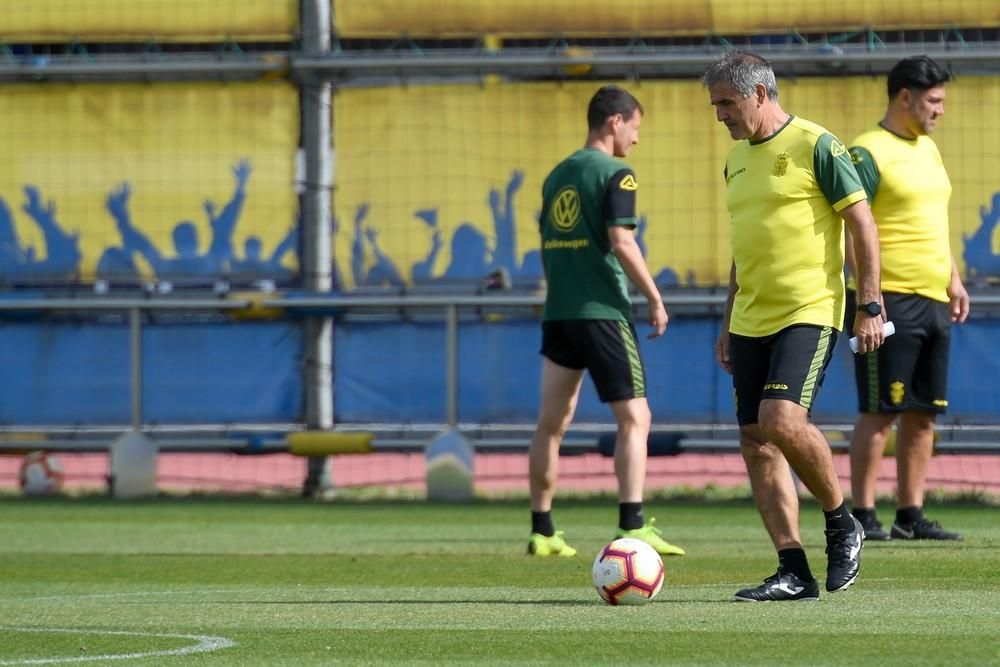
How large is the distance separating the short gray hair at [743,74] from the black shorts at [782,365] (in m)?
0.85

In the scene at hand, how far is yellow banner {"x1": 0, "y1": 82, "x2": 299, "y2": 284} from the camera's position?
48.3 feet

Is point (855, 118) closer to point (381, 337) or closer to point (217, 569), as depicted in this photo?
point (381, 337)

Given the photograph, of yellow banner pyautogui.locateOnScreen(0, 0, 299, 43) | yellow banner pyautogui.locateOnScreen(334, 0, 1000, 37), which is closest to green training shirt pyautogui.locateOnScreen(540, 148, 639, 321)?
yellow banner pyautogui.locateOnScreen(334, 0, 1000, 37)

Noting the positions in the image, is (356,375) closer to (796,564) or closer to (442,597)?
(442,597)

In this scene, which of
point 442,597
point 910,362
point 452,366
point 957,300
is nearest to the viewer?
point 442,597

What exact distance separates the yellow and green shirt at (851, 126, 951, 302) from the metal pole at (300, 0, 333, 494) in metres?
5.83

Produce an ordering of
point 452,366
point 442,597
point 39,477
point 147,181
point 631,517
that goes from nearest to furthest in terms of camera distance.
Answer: point 442,597, point 631,517, point 452,366, point 39,477, point 147,181

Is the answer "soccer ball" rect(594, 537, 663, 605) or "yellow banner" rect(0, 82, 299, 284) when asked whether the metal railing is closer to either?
"yellow banner" rect(0, 82, 299, 284)

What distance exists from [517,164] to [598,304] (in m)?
5.10

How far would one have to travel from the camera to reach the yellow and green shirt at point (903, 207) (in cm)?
953

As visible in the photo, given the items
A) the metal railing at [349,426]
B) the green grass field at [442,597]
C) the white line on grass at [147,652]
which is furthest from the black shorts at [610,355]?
the metal railing at [349,426]

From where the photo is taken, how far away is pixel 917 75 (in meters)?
9.61

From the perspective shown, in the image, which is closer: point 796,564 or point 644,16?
point 796,564

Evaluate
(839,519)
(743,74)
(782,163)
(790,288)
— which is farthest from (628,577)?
(743,74)
